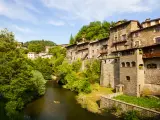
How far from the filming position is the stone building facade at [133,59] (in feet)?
98.4

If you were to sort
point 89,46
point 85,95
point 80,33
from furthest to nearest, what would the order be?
1. point 80,33
2. point 89,46
3. point 85,95

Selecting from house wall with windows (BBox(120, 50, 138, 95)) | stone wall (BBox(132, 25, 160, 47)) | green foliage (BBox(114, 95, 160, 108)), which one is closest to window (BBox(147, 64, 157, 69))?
house wall with windows (BBox(120, 50, 138, 95))

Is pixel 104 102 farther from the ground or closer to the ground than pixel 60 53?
closer to the ground

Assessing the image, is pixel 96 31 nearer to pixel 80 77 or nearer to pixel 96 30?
pixel 96 30

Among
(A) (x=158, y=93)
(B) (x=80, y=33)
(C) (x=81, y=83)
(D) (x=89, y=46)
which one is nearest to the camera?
(A) (x=158, y=93)

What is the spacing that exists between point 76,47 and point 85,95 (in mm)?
33524

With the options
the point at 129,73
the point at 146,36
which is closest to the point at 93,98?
the point at 129,73

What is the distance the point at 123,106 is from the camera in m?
25.7

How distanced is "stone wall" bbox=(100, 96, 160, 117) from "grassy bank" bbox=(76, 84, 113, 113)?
171 cm

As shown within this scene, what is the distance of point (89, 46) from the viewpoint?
60.1m

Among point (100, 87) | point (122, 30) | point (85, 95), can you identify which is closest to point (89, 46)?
point (122, 30)

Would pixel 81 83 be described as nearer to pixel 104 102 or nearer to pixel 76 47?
pixel 104 102

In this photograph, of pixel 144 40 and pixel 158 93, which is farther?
pixel 144 40

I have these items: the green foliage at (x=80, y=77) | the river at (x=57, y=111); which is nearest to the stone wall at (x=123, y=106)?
the river at (x=57, y=111)
